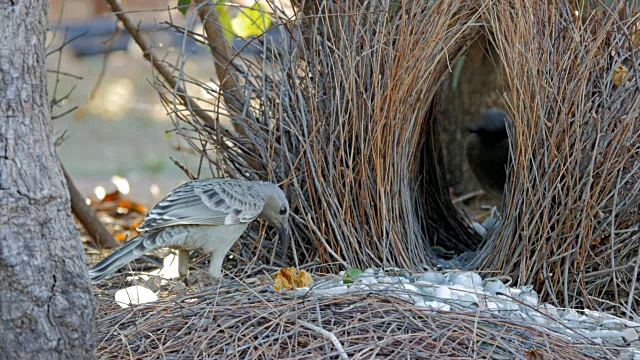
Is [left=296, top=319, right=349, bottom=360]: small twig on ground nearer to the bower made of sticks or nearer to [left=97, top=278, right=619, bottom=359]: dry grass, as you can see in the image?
[left=97, top=278, right=619, bottom=359]: dry grass

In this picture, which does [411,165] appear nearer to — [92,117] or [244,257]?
[244,257]

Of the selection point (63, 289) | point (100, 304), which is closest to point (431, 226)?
point (100, 304)

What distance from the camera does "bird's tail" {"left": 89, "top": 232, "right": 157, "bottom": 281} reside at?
3133mm

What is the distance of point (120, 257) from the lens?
10.6 ft

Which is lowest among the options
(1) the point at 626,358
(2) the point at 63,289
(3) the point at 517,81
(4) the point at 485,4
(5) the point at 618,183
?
(1) the point at 626,358

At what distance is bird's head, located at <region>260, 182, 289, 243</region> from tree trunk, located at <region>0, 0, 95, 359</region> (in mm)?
1278

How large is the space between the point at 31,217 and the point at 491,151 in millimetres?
3431

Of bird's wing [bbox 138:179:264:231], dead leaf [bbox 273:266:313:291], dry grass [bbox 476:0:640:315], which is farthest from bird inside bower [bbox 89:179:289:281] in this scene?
dry grass [bbox 476:0:640:315]

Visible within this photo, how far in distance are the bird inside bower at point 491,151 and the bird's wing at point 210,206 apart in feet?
6.84

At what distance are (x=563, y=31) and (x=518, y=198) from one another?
72 cm

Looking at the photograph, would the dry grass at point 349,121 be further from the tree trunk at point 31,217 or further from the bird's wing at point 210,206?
the tree trunk at point 31,217

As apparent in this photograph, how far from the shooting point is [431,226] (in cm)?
445

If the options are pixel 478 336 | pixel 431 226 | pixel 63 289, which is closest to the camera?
pixel 63 289

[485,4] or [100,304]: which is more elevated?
[485,4]
